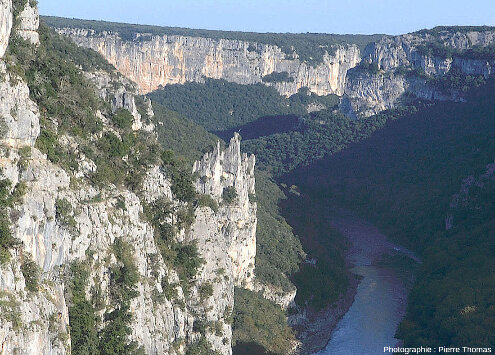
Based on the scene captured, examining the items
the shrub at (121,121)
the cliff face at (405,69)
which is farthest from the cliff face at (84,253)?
the cliff face at (405,69)

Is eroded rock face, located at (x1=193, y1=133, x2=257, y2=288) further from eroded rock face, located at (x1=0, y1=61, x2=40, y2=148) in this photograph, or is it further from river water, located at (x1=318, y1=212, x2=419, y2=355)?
eroded rock face, located at (x1=0, y1=61, x2=40, y2=148)

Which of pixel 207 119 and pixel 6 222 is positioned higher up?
pixel 6 222

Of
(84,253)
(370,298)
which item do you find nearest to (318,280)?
(370,298)

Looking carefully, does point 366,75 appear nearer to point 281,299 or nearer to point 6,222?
point 281,299

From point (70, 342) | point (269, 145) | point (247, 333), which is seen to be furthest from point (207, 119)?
point (70, 342)

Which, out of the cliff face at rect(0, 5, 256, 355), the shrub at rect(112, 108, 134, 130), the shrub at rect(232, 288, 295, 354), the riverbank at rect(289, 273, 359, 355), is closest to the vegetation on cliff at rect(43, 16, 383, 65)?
the riverbank at rect(289, 273, 359, 355)

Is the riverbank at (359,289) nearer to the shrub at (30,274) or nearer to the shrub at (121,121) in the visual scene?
the shrub at (121,121)
